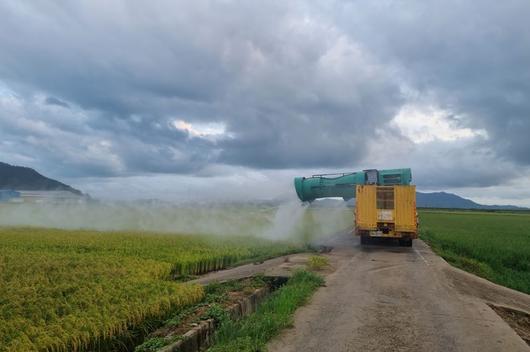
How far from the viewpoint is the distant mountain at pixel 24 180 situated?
123 metres

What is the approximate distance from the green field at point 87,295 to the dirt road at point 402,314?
2.84 m

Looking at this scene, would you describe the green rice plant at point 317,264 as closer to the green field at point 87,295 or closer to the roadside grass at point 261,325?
the roadside grass at point 261,325

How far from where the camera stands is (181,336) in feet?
21.8

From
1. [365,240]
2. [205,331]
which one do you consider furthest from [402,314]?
[365,240]

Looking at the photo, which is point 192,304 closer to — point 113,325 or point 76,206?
point 113,325

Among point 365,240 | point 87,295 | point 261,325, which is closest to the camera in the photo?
point 261,325

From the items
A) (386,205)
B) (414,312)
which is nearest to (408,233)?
(386,205)

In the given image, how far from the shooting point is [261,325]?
692 centimetres

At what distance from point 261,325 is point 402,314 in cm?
328

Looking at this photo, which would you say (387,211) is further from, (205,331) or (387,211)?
(205,331)

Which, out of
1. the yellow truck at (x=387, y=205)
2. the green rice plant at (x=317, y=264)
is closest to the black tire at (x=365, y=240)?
the yellow truck at (x=387, y=205)

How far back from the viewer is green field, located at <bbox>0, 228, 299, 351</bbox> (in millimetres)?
6211

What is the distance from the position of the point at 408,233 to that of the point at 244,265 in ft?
29.6

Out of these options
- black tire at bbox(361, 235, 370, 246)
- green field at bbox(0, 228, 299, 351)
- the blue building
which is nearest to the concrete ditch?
green field at bbox(0, 228, 299, 351)
